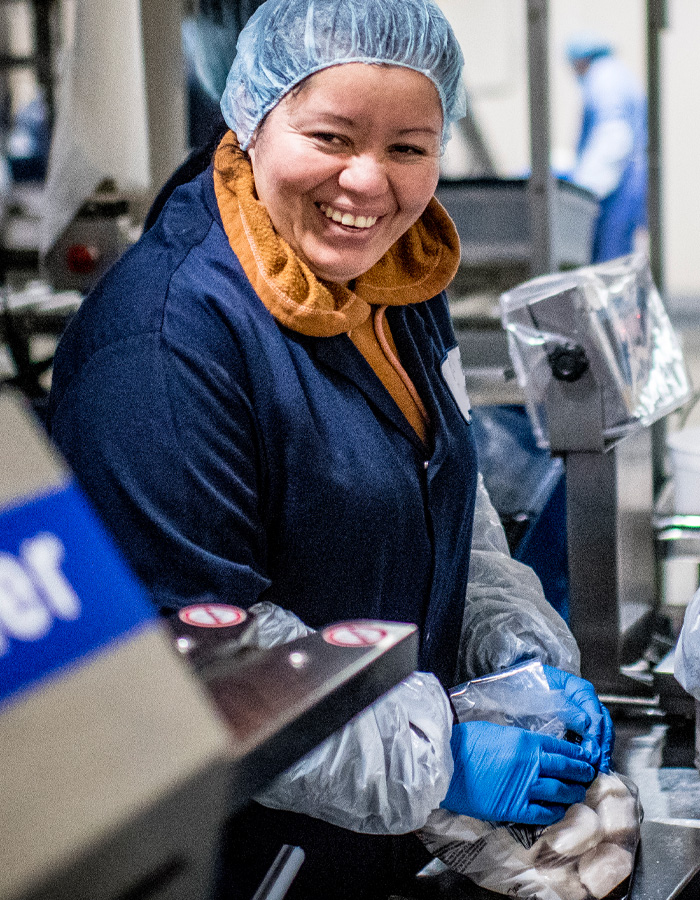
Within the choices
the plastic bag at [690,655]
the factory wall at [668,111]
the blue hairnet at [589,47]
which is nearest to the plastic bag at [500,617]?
the plastic bag at [690,655]

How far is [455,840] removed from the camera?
1.08 m

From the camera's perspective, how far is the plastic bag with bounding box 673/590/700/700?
1.29 meters

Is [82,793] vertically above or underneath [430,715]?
above

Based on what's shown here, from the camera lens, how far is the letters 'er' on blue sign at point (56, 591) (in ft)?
1.20

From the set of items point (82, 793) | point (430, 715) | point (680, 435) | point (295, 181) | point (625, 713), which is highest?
point (295, 181)

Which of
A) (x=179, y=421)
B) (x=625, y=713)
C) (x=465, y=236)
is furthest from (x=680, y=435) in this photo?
(x=179, y=421)

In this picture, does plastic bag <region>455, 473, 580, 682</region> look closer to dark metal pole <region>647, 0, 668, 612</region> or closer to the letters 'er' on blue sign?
the letters 'er' on blue sign

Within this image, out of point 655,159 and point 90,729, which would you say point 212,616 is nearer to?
point 90,729

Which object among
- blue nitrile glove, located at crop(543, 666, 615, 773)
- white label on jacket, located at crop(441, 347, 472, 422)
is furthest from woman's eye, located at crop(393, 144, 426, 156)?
blue nitrile glove, located at crop(543, 666, 615, 773)

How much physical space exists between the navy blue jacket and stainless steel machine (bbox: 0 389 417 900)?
1.78 feet

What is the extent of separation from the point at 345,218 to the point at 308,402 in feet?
0.70

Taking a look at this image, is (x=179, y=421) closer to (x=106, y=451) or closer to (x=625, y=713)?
(x=106, y=451)

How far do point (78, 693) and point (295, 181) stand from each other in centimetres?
83

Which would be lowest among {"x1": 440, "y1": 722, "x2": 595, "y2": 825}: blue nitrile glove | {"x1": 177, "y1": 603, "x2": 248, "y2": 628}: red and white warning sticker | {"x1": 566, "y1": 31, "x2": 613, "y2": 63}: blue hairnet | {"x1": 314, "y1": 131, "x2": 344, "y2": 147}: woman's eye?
{"x1": 440, "y1": 722, "x2": 595, "y2": 825}: blue nitrile glove
